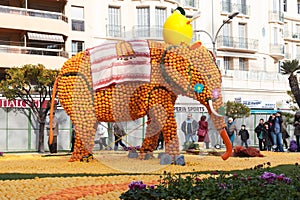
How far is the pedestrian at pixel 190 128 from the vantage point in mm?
10125

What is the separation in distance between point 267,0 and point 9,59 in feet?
83.6

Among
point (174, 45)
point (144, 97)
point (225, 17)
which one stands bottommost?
point (144, 97)

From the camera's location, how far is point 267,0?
5003 cm

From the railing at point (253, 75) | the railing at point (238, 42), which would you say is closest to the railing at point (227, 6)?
the railing at point (238, 42)

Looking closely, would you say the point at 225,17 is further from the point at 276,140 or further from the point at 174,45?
the point at 174,45

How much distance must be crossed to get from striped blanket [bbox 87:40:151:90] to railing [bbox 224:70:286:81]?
3058cm

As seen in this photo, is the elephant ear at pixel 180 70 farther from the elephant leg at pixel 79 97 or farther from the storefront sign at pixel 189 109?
the elephant leg at pixel 79 97

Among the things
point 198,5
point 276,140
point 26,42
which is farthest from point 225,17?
point 276,140

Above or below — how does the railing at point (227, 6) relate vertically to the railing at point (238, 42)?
above

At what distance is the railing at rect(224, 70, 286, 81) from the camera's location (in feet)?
140

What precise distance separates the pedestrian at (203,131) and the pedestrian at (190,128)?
10cm

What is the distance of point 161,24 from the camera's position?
1404 inches

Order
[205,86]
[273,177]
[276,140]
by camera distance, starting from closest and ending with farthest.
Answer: [273,177]
[205,86]
[276,140]

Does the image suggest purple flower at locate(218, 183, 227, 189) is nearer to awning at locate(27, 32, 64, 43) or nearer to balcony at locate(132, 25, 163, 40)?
balcony at locate(132, 25, 163, 40)
